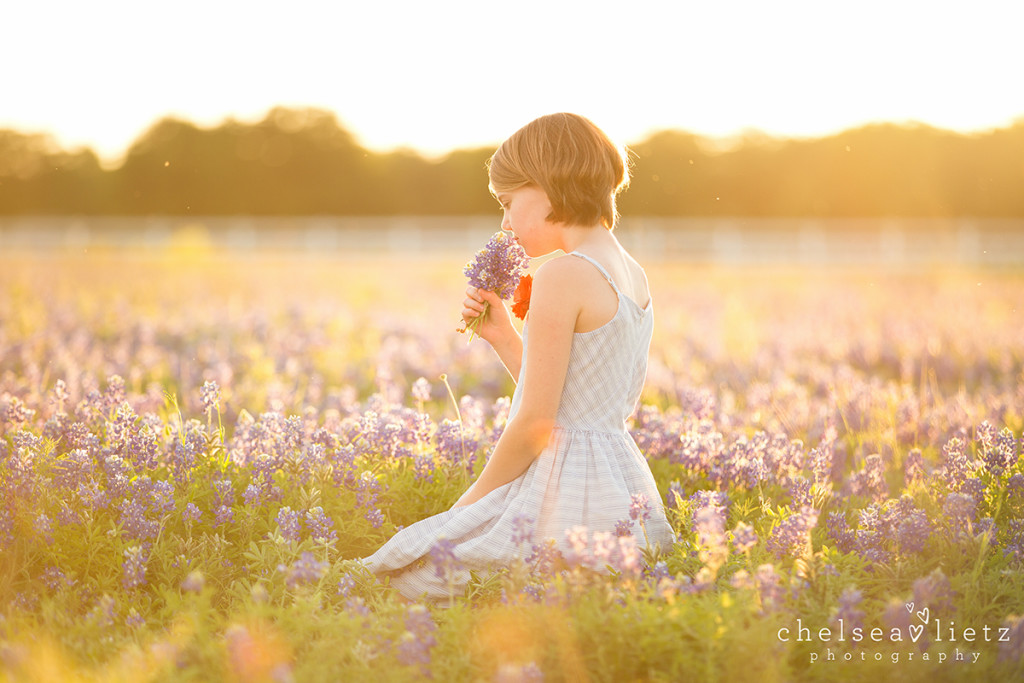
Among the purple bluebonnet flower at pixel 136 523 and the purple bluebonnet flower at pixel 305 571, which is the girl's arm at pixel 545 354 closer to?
the purple bluebonnet flower at pixel 305 571

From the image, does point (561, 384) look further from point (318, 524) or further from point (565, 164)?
point (318, 524)

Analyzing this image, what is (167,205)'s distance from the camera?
69.6m

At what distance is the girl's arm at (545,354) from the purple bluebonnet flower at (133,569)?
143 cm

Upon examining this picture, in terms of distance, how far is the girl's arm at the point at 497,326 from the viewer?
3.49 m

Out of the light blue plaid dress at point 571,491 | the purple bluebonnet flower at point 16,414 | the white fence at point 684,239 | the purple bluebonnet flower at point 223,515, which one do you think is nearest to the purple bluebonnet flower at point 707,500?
the light blue plaid dress at point 571,491

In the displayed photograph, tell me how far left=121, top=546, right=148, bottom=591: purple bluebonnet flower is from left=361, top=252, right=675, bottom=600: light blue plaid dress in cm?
84

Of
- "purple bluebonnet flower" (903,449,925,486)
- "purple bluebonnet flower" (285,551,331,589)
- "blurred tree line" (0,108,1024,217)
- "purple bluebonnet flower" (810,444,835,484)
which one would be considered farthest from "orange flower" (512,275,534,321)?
"blurred tree line" (0,108,1024,217)

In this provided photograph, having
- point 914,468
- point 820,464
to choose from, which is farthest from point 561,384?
point 914,468

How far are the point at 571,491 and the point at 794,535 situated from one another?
83cm

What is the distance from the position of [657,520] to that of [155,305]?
916cm

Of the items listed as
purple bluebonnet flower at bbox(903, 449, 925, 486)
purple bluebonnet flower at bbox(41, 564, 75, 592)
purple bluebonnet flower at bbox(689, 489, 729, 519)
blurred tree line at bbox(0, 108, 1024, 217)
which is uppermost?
blurred tree line at bbox(0, 108, 1024, 217)

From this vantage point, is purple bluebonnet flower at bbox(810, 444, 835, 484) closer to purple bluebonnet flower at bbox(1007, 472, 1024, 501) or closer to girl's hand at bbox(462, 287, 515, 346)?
purple bluebonnet flower at bbox(1007, 472, 1024, 501)

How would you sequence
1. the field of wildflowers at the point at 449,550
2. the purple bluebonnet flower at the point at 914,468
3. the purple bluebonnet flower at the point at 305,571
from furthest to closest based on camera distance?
the purple bluebonnet flower at the point at 914,468, the purple bluebonnet flower at the point at 305,571, the field of wildflowers at the point at 449,550

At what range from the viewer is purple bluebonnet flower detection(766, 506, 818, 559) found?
2.97 metres
